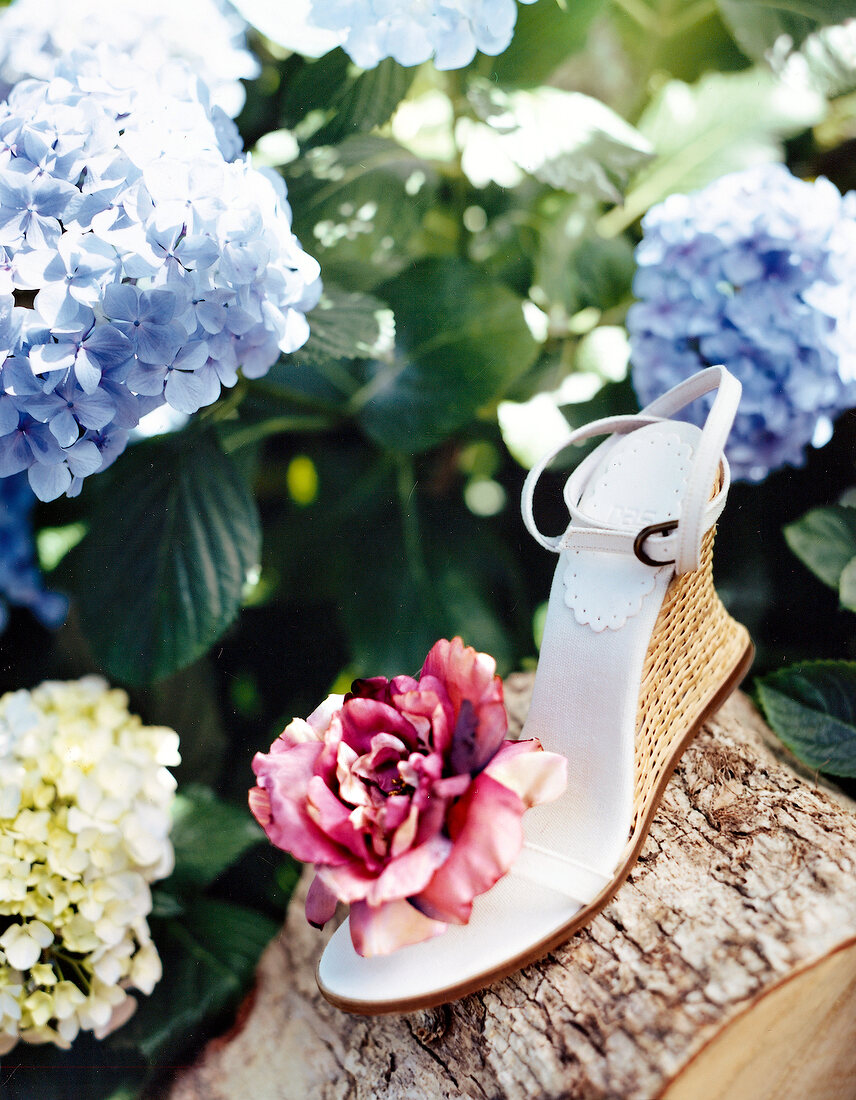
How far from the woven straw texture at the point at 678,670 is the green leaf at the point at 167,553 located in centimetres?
47

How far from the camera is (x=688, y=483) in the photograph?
57cm

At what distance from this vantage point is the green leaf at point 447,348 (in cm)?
84

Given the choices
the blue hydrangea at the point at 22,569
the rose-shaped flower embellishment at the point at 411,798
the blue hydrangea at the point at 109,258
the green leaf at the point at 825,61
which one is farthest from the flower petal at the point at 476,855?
the green leaf at the point at 825,61

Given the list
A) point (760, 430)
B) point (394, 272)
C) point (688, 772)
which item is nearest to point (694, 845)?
point (688, 772)

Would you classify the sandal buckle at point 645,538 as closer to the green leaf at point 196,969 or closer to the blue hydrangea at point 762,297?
the blue hydrangea at point 762,297

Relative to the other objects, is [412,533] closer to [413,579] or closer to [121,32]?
[413,579]

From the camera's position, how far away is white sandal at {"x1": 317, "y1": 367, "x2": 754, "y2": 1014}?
1.85 ft

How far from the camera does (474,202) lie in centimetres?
83


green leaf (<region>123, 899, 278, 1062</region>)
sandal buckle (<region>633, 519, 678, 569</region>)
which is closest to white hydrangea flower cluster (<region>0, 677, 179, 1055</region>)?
green leaf (<region>123, 899, 278, 1062</region>)

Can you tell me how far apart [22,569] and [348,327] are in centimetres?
47

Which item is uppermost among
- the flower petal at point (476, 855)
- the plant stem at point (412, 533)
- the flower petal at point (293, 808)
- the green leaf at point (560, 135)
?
the green leaf at point (560, 135)

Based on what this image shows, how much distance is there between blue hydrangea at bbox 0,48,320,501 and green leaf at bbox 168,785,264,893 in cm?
40

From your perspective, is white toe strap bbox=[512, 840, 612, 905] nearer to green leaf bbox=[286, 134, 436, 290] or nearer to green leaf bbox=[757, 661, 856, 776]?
green leaf bbox=[757, 661, 856, 776]

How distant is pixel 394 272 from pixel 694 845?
672 millimetres
